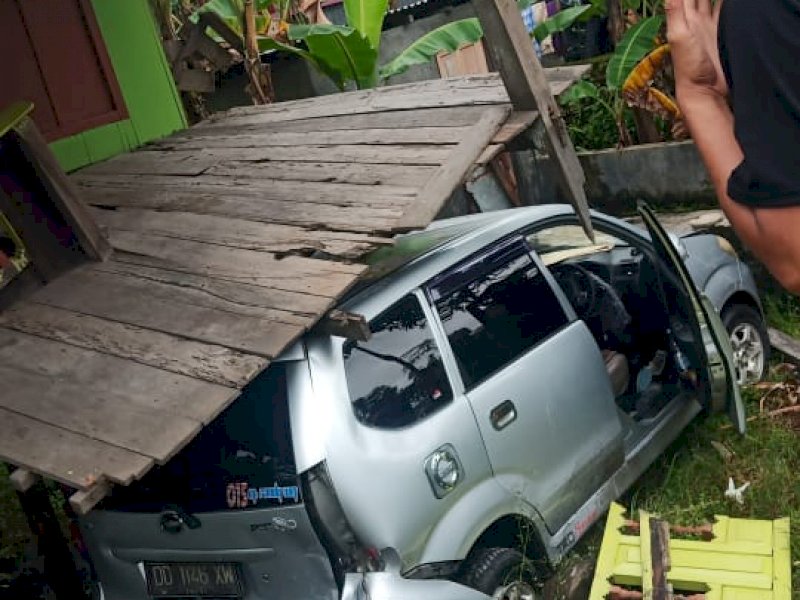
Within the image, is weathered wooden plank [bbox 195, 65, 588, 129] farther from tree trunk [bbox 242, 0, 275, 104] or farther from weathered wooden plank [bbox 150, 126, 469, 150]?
tree trunk [bbox 242, 0, 275, 104]

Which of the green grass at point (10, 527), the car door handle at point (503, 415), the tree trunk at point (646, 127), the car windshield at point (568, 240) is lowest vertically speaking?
the green grass at point (10, 527)

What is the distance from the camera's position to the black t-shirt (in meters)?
1.46

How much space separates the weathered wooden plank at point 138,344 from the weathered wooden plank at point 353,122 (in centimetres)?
180

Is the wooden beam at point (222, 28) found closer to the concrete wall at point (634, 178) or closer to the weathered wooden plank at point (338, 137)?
the weathered wooden plank at point (338, 137)

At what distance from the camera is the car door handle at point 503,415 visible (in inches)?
150

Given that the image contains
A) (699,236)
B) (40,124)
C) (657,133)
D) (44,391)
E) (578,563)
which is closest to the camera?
(44,391)

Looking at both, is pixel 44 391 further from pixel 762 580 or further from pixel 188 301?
pixel 762 580

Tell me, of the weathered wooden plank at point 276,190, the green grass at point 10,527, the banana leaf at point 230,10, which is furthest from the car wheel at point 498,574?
the banana leaf at point 230,10

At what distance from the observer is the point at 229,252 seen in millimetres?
3854

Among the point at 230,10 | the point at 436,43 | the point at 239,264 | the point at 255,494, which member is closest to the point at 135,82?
the point at 230,10

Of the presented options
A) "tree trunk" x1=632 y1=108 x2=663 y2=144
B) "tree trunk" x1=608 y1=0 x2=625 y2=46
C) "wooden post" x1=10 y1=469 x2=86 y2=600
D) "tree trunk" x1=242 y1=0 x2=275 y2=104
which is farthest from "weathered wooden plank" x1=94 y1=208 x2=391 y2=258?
"tree trunk" x1=608 y1=0 x2=625 y2=46

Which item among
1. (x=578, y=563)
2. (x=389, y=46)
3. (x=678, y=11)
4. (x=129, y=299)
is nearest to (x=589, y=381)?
(x=578, y=563)

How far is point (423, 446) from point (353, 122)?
2216 mm

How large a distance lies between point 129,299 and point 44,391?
0.63 metres
